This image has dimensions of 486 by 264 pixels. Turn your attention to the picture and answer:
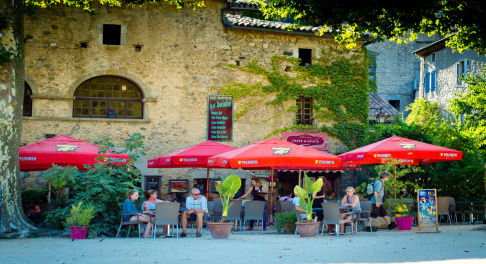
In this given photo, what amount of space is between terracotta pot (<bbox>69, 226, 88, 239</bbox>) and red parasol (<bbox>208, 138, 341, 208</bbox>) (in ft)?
10.9

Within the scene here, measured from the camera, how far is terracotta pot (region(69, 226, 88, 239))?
11398 mm

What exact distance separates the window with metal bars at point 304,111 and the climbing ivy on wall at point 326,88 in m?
0.30

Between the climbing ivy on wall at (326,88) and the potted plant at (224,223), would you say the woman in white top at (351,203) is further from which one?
the climbing ivy on wall at (326,88)

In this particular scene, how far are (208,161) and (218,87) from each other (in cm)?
599

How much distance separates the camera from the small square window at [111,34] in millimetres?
19016

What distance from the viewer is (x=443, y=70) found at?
31547 mm

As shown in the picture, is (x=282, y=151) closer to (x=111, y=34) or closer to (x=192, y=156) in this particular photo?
(x=192, y=156)

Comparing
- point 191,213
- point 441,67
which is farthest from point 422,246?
point 441,67

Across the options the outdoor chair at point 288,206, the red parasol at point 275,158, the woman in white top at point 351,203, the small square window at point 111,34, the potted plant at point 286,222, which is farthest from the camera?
the small square window at point 111,34

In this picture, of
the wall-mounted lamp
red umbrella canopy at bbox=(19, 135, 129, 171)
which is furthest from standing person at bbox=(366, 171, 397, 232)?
the wall-mounted lamp

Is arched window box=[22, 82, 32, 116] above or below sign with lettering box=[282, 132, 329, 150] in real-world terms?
above

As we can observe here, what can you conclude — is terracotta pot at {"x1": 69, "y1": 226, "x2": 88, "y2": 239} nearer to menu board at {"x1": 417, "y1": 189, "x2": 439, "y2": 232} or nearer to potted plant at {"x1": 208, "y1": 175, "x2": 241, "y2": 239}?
potted plant at {"x1": 208, "y1": 175, "x2": 241, "y2": 239}

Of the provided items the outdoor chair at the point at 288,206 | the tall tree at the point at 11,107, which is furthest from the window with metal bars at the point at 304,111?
the tall tree at the point at 11,107

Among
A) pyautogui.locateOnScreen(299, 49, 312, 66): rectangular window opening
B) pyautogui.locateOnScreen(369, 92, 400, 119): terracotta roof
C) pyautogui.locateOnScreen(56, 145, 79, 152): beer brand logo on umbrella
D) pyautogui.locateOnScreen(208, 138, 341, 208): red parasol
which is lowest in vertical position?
pyautogui.locateOnScreen(208, 138, 341, 208): red parasol
